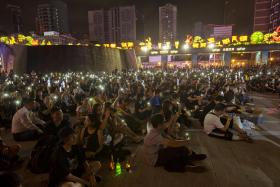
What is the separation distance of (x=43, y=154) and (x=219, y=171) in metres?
3.71

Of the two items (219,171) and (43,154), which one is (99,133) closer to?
(43,154)

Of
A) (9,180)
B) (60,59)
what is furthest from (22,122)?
(60,59)

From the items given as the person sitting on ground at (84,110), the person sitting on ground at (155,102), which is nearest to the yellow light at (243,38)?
the person sitting on ground at (155,102)

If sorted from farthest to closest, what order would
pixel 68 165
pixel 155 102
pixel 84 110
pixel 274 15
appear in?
1. pixel 274 15
2. pixel 155 102
3. pixel 84 110
4. pixel 68 165

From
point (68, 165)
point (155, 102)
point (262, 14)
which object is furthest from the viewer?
point (262, 14)

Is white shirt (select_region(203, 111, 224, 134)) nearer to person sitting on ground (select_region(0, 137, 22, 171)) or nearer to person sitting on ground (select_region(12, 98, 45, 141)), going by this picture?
person sitting on ground (select_region(12, 98, 45, 141))

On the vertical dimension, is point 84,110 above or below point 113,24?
below

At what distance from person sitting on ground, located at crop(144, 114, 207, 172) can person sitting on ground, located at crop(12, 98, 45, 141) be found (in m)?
3.58

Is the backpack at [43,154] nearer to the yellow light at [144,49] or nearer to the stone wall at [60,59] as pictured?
the stone wall at [60,59]

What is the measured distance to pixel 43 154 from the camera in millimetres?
4137

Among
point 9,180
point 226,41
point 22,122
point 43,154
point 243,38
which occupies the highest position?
point 243,38

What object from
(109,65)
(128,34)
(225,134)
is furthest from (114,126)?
(128,34)

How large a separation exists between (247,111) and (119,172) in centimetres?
614

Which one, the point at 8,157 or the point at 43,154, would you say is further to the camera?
the point at 8,157
